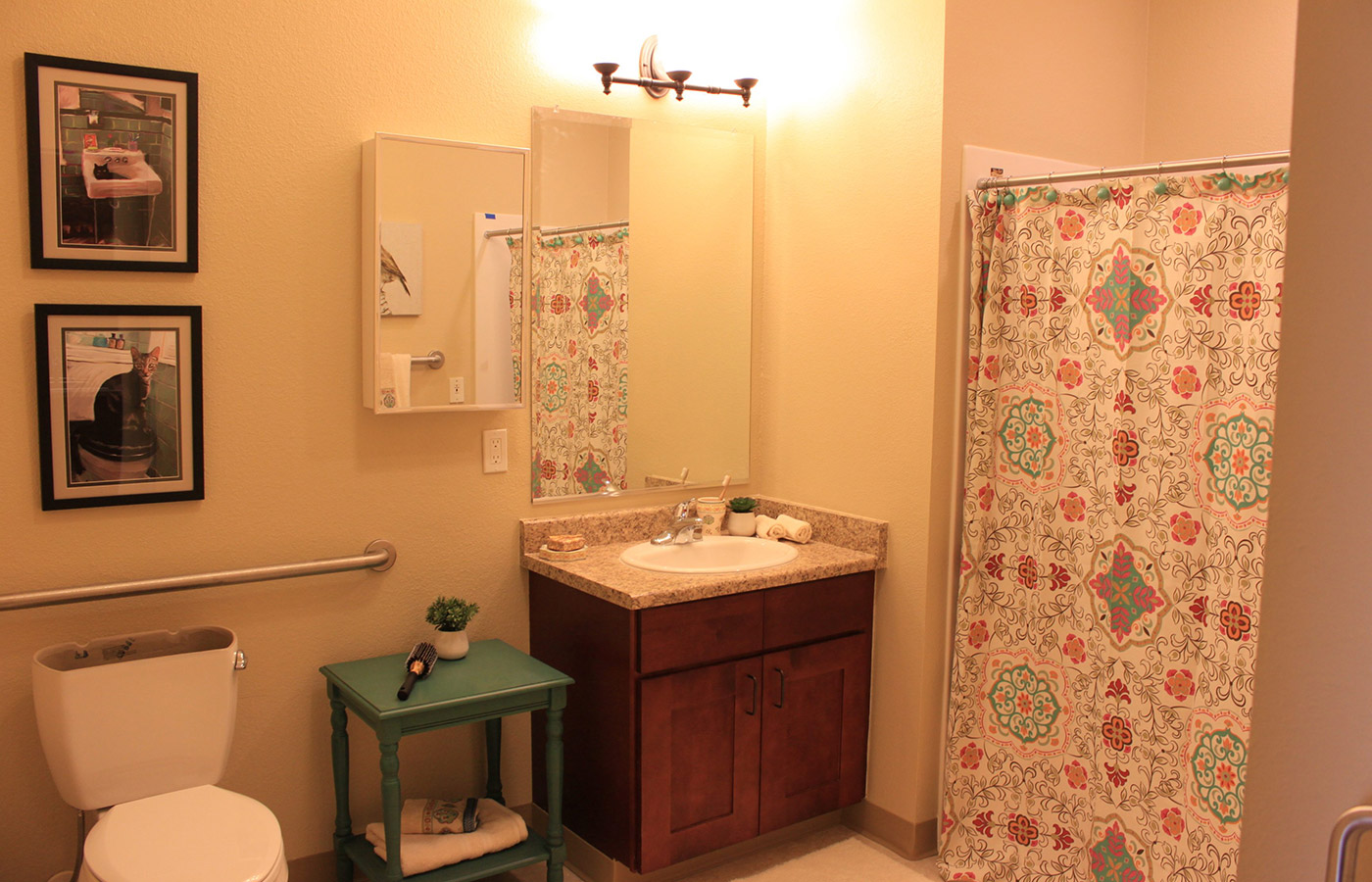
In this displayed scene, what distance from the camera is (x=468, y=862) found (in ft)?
8.09

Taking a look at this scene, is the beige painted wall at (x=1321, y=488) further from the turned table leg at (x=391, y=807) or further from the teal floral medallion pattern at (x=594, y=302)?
the teal floral medallion pattern at (x=594, y=302)

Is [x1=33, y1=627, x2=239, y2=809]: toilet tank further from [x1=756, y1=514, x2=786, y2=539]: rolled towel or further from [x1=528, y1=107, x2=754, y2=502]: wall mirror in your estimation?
[x1=756, y1=514, x2=786, y2=539]: rolled towel

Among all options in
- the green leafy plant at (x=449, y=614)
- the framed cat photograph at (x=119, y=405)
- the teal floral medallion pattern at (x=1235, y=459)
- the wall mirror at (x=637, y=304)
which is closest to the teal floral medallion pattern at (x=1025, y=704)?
the teal floral medallion pattern at (x=1235, y=459)

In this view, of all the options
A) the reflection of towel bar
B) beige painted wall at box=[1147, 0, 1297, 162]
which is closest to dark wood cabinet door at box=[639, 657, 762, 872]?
the reflection of towel bar

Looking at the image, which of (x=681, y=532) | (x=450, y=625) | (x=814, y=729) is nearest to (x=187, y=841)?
(x=450, y=625)

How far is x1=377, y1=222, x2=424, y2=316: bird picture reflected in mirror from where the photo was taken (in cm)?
255

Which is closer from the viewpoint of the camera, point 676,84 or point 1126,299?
point 1126,299

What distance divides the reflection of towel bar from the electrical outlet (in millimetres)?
265

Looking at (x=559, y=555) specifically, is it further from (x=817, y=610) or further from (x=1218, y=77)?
(x=1218, y=77)

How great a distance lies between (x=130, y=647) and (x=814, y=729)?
1740 mm

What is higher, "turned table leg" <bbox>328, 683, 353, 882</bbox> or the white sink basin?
the white sink basin

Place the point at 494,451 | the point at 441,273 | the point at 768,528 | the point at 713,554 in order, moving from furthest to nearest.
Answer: the point at 768,528 → the point at 713,554 → the point at 494,451 → the point at 441,273

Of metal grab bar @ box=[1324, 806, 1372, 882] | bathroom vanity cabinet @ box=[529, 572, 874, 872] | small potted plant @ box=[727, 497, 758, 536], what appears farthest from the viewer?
small potted plant @ box=[727, 497, 758, 536]

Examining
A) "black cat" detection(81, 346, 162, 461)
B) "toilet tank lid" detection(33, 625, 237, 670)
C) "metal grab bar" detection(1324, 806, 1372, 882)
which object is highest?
"black cat" detection(81, 346, 162, 461)
